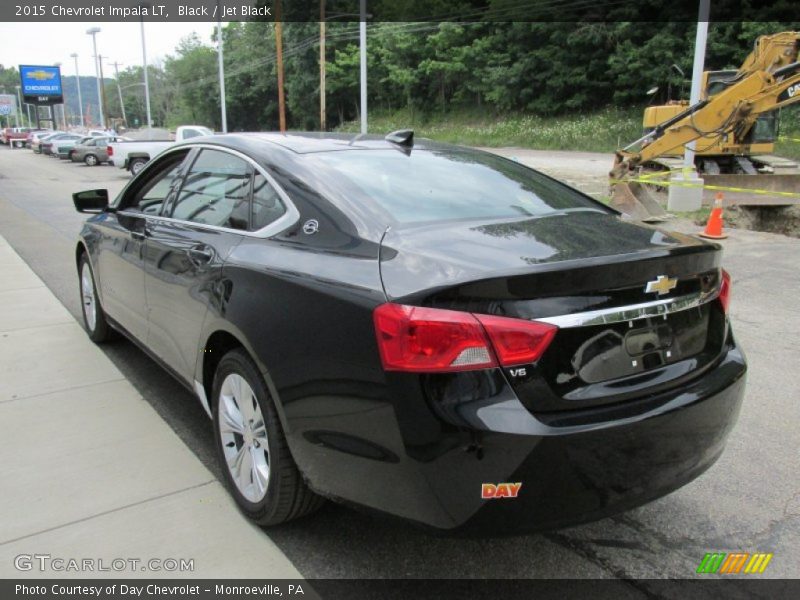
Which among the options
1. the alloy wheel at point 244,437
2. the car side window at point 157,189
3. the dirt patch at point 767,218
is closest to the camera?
the alloy wheel at point 244,437

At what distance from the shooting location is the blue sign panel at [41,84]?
249ft

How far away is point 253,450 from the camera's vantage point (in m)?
2.83

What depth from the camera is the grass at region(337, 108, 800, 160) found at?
35562 millimetres

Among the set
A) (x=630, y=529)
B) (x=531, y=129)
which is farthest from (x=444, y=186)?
(x=531, y=129)

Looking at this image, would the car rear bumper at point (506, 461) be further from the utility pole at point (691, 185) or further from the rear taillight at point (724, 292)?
the utility pole at point (691, 185)

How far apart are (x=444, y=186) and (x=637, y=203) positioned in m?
9.52

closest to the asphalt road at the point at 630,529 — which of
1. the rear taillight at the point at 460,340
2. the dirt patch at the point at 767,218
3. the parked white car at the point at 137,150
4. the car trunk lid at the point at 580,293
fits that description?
the rear taillight at the point at 460,340

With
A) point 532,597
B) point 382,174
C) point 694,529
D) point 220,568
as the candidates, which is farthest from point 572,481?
point 382,174

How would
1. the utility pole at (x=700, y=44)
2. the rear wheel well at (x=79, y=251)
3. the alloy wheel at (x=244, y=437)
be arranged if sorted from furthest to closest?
the utility pole at (x=700, y=44), the rear wheel well at (x=79, y=251), the alloy wheel at (x=244, y=437)

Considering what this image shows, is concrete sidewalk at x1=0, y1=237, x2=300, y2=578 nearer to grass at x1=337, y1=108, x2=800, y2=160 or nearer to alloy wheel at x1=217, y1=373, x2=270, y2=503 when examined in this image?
alloy wheel at x1=217, y1=373, x2=270, y2=503

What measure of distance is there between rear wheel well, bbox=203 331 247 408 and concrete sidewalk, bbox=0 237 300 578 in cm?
48

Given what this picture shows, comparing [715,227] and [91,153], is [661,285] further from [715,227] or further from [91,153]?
[91,153]

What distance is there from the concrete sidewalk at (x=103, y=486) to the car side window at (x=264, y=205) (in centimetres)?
130

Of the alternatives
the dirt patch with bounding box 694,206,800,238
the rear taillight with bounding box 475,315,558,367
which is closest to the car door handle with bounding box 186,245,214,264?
the rear taillight with bounding box 475,315,558,367
